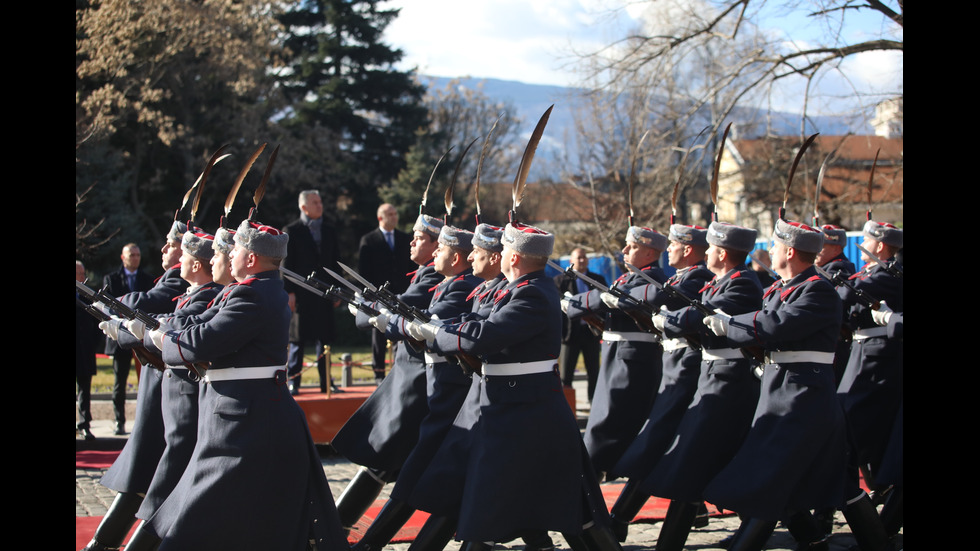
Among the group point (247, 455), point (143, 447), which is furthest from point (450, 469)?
point (143, 447)

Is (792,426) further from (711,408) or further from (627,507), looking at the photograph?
(627,507)

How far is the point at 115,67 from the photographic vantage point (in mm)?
21719

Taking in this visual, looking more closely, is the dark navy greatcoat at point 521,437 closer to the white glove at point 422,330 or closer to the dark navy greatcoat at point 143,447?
the white glove at point 422,330

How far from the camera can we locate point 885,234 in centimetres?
768

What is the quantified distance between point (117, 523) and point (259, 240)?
176 cm

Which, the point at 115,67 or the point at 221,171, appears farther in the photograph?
the point at 221,171

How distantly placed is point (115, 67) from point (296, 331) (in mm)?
13826

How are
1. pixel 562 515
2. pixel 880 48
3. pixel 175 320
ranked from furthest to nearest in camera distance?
pixel 880 48 → pixel 175 320 → pixel 562 515

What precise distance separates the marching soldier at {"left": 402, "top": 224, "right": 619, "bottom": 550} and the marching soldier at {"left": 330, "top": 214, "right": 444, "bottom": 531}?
920mm

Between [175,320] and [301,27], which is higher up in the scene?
[301,27]

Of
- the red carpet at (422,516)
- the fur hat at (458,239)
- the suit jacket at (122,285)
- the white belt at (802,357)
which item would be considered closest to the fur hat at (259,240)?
the fur hat at (458,239)
